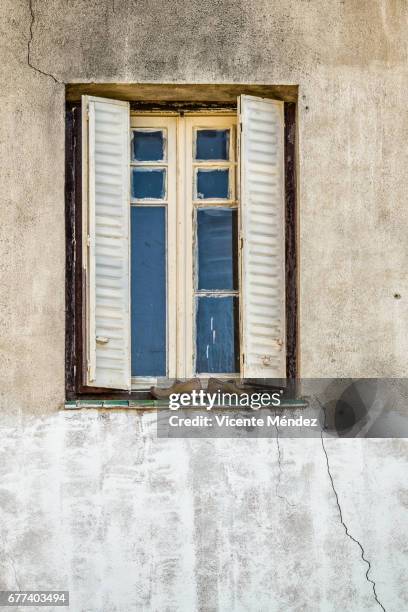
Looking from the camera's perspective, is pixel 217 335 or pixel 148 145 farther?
pixel 148 145

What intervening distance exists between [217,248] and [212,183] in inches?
15.1

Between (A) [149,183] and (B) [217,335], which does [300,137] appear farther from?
(B) [217,335]

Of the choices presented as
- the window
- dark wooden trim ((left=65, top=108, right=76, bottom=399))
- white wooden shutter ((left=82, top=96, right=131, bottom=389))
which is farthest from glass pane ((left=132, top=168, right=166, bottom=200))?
dark wooden trim ((left=65, top=108, right=76, bottom=399))

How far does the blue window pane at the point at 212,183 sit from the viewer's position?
7441 mm

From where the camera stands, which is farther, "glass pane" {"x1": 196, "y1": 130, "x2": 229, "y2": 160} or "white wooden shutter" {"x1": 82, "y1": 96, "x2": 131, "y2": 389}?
"glass pane" {"x1": 196, "y1": 130, "x2": 229, "y2": 160}

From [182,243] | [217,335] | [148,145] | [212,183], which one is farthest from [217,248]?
[148,145]

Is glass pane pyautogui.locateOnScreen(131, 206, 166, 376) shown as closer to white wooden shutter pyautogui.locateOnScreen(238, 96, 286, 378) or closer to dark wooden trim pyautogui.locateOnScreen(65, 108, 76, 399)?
dark wooden trim pyautogui.locateOnScreen(65, 108, 76, 399)

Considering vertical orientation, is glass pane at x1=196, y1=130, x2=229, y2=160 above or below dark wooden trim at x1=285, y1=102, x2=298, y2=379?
above

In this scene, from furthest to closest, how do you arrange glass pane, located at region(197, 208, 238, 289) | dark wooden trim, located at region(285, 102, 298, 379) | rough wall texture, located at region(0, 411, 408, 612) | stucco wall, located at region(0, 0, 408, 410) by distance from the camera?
glass pane, located at region(197, 208, 238, 289), dark wooden trim, located at region(285, 102, 298, 379), stucco wall, located at region(0, 0, 408, 410), rough wall texture, located at region(0, 411, 408, 612)

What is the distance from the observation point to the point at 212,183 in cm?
745

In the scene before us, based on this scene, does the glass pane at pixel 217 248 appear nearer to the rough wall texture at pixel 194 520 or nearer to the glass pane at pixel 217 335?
the glass pane at pixel 217 335

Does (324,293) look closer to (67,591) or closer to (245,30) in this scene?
(245,30)

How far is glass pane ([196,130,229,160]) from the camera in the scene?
7461 millimetres

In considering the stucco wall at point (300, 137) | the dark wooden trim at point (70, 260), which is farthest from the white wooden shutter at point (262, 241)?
the dark wooden trim at point (70, 260)
